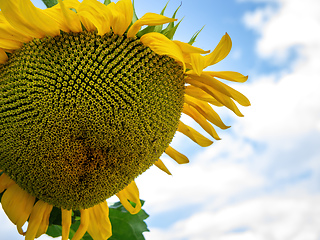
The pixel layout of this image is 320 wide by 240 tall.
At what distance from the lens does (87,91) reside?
89.4 inches

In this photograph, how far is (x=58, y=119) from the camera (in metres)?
2.28

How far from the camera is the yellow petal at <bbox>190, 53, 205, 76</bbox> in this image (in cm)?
240

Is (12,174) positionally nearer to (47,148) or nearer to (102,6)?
(47,148)

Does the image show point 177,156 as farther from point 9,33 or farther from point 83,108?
point 9,33

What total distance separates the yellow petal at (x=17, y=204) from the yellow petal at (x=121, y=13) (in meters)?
1.38

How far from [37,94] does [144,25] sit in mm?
692

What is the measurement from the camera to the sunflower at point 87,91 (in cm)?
227

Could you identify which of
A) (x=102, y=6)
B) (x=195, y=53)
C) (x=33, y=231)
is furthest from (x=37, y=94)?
(x=33, y=231)

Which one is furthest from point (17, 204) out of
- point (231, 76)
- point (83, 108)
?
point (231, 76)

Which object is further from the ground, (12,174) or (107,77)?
(107,77)

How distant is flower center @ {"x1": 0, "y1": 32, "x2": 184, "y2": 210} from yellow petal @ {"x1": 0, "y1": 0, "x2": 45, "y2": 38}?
0.21 ft

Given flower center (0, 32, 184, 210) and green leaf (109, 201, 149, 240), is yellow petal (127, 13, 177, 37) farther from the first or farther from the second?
green leaf (109, 201, 149, 240)

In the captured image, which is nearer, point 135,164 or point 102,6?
point 102,6

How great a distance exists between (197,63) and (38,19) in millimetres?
900
